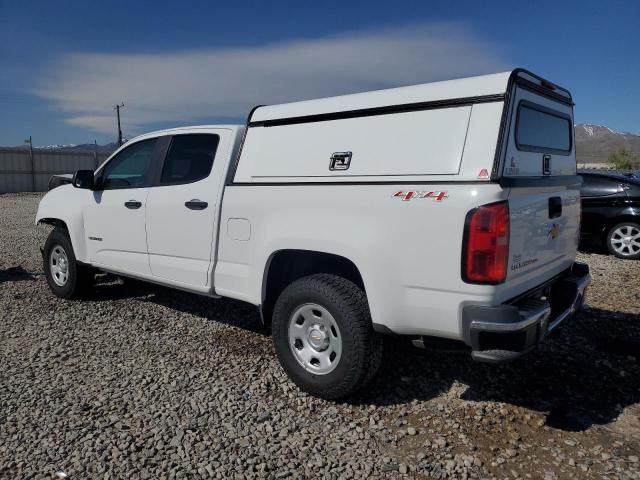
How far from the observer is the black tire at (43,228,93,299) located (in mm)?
5777

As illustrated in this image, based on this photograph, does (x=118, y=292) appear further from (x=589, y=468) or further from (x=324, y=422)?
(x=589, y=468)

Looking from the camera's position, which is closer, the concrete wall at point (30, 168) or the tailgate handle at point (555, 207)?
the tailgate handle at point (555, 207)

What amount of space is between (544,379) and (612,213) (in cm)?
599

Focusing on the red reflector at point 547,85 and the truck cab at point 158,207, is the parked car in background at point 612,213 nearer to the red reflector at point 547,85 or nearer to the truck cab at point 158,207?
the red reflector at point 547,85

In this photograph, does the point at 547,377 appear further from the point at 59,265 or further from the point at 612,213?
the point at 612,213

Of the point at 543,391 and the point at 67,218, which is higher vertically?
the point at 67,218

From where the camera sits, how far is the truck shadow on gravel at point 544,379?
3.66 m

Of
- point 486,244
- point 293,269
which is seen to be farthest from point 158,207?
point 486,244

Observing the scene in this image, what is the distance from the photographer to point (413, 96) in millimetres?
3293

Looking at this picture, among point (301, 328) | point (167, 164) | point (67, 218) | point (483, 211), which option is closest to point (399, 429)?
point (301, 328)

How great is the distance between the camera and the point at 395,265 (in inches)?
124

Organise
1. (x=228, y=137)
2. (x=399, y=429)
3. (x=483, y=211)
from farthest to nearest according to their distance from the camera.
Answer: (x=228, y=137), (x=399, y=429), (x=483, y=211)

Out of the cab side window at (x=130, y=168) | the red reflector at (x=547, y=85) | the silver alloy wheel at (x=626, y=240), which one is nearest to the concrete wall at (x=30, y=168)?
the cab side window at (x=130, y=168)

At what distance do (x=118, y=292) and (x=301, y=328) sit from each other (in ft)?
11.4
